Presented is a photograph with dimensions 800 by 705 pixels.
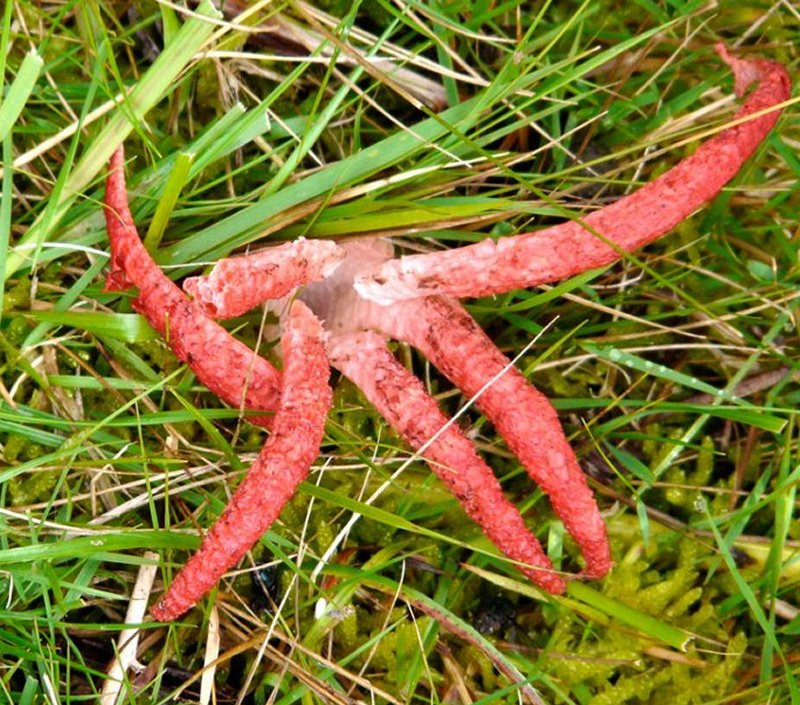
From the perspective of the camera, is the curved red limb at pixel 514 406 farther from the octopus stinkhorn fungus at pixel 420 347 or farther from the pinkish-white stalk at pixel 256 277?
the pinkish-white stalk at pixel 256 277

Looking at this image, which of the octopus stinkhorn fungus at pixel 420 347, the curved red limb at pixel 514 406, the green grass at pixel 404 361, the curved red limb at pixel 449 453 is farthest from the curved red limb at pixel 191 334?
the curved red limb at pixel 514 406

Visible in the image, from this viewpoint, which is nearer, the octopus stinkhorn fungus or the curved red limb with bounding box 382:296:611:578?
the octopus stinkhorn fungus

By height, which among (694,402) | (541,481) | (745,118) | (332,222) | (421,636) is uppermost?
(745,118)

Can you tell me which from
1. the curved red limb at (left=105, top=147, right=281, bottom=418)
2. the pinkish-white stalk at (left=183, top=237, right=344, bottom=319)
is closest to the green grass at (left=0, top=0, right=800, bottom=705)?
the curved red limb at (left=105, top=147, right=281, bottom=418)

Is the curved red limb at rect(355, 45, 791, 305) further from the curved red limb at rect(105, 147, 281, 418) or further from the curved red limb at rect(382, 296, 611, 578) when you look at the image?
the curved red limb at rect(105, 147, 281, 418)

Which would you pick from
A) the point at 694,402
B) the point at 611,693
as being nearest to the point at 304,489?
the point at 611,693

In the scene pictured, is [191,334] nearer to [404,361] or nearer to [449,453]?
[449,453]

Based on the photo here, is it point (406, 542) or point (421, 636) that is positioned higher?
point (406, 542)

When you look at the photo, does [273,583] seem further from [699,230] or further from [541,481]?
[699,230]
